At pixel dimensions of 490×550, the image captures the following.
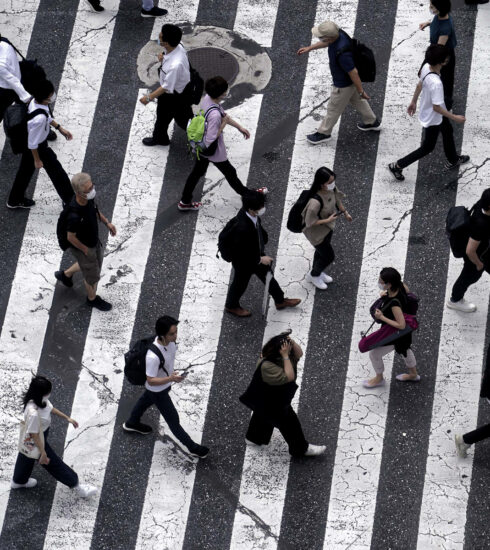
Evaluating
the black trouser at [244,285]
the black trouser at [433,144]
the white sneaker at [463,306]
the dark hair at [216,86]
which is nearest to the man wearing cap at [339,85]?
the black trouser at [433,144]

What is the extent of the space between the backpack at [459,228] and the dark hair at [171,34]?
354 cm

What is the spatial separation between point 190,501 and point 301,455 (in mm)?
1125

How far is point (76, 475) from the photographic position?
10.0 m

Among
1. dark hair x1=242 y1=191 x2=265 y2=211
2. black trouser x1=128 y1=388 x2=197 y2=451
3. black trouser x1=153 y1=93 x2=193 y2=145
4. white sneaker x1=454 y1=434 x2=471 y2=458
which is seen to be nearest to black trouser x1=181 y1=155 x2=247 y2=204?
black trouser x1=153 y1=93 x2=193 y2=145

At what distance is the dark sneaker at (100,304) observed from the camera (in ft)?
37.5

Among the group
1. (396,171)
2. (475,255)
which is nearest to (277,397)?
(475,255)

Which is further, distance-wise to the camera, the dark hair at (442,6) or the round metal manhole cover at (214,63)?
the round metal manhole cover at (214,63)

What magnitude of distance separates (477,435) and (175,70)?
5.01 meters

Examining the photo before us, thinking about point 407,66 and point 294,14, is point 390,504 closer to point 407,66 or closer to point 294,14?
point 407,66

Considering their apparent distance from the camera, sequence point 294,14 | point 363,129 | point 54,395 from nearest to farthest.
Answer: point 54,395
point 363,129
point 294,14

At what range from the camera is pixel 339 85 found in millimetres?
12234

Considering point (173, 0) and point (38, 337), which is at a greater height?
point (173, 0)

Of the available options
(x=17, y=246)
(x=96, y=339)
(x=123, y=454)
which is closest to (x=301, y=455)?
(x=123, y=454)

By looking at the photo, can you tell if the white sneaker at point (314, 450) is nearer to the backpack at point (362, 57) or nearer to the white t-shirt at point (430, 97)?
the white t-shirt at point (430, 97)
